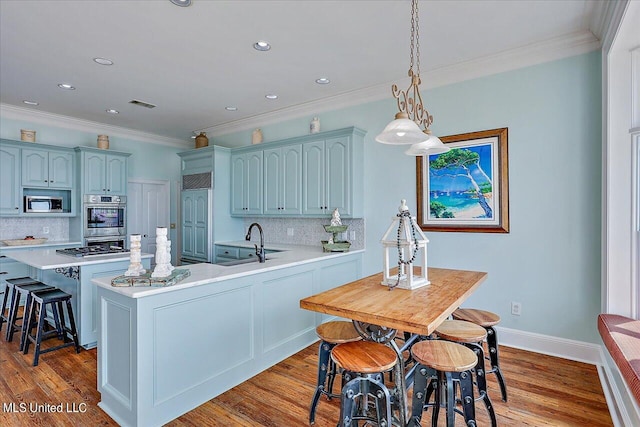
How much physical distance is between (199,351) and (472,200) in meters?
2.76

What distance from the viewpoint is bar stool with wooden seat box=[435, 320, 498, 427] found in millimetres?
1920

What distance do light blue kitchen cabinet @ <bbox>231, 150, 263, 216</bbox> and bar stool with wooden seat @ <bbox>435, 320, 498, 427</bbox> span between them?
3329 mm

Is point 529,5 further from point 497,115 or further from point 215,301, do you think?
point 215,301

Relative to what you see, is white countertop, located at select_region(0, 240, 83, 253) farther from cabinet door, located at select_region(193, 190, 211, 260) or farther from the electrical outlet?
the electrical outlet

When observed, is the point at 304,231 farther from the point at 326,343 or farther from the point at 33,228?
the point at 33,228

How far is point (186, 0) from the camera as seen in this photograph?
231cm

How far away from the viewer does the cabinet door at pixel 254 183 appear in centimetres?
487

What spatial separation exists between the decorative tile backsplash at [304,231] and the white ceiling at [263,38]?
5.15 feet

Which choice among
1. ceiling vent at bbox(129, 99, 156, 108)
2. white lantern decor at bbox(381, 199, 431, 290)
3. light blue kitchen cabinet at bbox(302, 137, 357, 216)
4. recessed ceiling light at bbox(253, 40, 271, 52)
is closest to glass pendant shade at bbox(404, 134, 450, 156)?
white lantern decor at bbox(381, 199, 431, 290)

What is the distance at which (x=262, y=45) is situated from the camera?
2.95 meters

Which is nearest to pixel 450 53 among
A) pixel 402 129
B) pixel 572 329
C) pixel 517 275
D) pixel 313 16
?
pixel 313 16

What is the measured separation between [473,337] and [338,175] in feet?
8.23

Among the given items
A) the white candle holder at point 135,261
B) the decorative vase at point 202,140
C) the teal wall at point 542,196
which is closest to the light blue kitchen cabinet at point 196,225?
the decorative vase at point 202,140

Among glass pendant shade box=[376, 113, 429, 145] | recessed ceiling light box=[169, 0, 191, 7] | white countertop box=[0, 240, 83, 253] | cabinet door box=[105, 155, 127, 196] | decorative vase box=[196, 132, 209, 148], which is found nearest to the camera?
glass pendant shade box=[376, 113, 429, 145]
